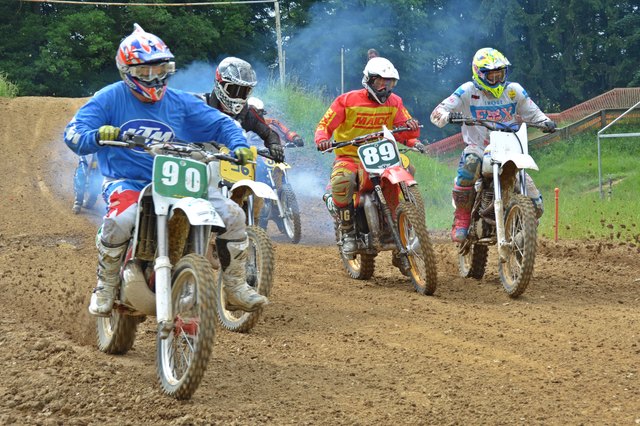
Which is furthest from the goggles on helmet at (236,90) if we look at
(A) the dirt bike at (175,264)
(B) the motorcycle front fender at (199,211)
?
(B) the motorcycle front fender at (199,211)

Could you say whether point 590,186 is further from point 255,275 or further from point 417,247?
point 255,275

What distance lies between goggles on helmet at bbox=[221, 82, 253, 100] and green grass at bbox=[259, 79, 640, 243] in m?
6.04

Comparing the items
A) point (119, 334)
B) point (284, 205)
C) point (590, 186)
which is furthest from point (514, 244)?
point (590, 186)

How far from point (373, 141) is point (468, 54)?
3198cm

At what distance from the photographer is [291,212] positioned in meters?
13.9

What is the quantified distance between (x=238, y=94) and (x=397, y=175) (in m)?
1.61

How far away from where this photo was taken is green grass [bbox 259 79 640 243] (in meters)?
15.0

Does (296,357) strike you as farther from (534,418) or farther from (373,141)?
(373,141)

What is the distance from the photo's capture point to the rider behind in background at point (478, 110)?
955 centimetres

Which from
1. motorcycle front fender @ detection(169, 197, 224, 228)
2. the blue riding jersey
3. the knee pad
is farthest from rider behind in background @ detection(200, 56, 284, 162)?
motorcycle front fender @ detection(169, 197, 224, 228)

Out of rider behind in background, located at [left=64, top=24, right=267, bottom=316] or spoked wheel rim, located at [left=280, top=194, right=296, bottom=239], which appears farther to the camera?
spoked wheel rim, located at [left=280, top=194, right=296, bottom=239]

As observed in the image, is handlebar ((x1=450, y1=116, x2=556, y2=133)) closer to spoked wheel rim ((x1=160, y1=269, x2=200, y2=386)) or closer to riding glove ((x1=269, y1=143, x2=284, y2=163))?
riding glove ((x1=269, y1=143, x2=284, y2=163))

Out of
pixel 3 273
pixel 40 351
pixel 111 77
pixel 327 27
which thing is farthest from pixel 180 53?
pixel 40 351

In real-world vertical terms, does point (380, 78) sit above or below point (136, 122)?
above
